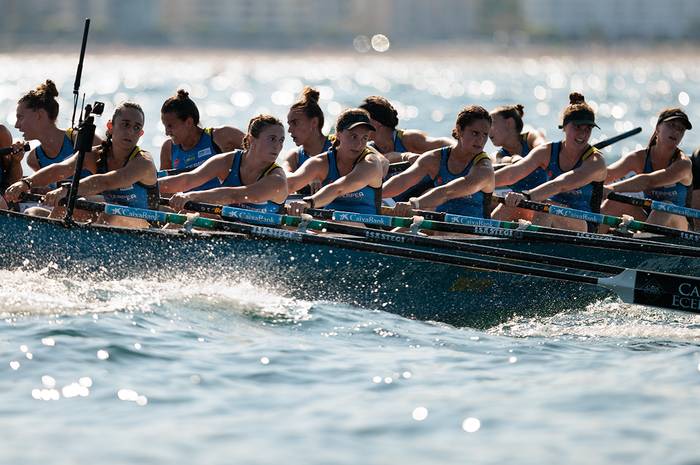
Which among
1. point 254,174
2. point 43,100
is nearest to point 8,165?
point 43,100

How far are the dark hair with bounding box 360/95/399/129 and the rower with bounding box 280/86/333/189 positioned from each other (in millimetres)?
801

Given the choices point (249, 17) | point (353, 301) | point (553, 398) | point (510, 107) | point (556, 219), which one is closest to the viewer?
point (553, 398)

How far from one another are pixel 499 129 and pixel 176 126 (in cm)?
312

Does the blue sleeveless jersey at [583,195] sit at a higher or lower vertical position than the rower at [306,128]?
lower

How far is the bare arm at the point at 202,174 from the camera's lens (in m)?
9.23

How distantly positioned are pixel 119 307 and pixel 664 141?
17.1 feet

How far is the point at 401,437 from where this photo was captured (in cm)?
588

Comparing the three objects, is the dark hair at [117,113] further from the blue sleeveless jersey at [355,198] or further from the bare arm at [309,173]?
the blue sleeveless jersey at [355,198]

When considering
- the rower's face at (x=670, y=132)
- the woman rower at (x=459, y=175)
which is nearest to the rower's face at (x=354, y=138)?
the woman rower at (x=459, y=175)

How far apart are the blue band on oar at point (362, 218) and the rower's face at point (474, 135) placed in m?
1.24

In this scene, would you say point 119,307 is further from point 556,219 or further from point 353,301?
point 556,219

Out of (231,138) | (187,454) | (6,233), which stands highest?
(231,138)

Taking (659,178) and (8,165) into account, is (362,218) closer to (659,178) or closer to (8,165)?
(8,165)

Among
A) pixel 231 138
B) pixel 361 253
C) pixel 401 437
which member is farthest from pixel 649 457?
pixel 231 138
